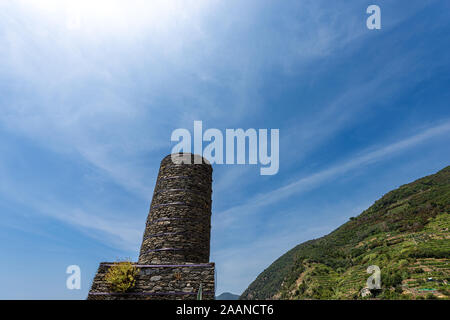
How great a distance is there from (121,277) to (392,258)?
149ft

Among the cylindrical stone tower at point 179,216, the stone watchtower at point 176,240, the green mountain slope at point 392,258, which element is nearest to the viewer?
the stone watchtower at point 176,240

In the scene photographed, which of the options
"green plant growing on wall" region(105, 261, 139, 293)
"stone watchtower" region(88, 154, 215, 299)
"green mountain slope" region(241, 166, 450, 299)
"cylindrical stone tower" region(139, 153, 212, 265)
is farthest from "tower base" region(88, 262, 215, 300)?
"green mountain slope" region(241, 166, 450, 299)

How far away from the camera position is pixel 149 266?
28.8ft

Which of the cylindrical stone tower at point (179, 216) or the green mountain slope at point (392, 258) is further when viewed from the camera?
the green mountain slope at point (392, 258)

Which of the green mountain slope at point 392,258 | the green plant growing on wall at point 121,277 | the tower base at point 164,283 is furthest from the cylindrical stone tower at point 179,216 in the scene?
the green mountain slope at point 392,258

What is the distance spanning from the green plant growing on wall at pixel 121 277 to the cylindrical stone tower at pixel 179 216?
892 mm

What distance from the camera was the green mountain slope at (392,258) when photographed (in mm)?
31922

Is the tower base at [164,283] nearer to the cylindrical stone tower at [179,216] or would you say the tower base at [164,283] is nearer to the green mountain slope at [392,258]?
the cylindrical stone tower at [179,216]

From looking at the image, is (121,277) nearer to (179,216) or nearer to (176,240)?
(176,240)

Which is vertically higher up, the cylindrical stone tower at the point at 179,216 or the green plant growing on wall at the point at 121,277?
the cylindrical stone tower at the point at 179,216

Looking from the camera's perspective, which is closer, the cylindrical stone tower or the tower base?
the tower base

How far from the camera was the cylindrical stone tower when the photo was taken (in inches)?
384

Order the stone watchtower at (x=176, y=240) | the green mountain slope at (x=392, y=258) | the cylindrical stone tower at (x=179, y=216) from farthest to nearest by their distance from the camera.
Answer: the green mountain slope at (x=392, y=258), the cylindrical stone tower at (x=179, y=216), the stone watchtower at (x=176, y=240)

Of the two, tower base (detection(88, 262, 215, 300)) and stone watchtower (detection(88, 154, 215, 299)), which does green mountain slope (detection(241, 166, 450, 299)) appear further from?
tower base (detection(88, 262, 215, 300))
